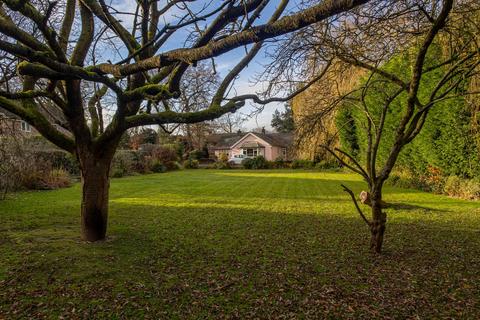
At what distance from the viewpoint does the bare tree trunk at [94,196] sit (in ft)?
19.0

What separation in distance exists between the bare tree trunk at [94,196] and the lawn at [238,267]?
29 centimetres

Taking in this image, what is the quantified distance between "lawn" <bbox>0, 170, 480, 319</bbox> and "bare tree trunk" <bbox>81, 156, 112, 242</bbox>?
29 centimetres

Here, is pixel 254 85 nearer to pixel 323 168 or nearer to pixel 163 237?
pixel 163 237

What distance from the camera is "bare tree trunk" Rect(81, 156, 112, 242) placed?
579 centimetres

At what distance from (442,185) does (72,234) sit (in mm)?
12843

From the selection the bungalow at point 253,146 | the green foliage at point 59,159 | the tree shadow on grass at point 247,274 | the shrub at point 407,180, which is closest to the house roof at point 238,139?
the bungalow at point 253,146

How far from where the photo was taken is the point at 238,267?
198 inches

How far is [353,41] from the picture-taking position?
→ 6180mm

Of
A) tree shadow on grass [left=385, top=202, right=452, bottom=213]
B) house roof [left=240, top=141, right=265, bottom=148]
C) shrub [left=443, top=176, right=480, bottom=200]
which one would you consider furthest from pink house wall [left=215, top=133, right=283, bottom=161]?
tree shadow on grass [left=385, top=202, right=452, bottom=213]

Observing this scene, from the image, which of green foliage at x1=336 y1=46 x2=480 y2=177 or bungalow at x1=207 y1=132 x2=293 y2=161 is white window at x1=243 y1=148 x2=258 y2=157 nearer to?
bungalow at x1=207 y1=132 x2=293 y2=161

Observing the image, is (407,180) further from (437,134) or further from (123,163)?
(123,163)

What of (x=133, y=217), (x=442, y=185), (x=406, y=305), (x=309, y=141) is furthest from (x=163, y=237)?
(x=442, y=185)

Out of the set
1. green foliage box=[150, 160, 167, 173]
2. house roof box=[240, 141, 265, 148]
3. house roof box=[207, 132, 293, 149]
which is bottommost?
green foliage box=[150, 160, 167, 173]

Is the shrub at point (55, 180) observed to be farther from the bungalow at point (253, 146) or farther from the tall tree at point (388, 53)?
the bungalow at point (253, 146)
